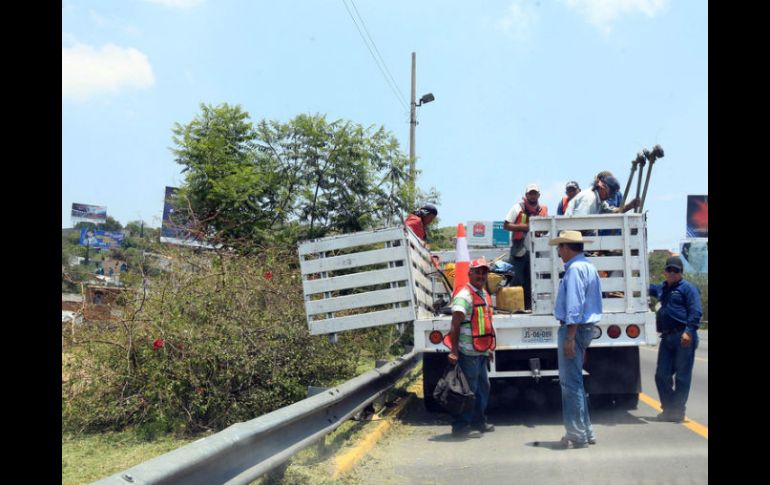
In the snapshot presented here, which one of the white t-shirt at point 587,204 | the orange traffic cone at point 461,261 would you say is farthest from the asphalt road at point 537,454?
the white t-shirt at point 587,204

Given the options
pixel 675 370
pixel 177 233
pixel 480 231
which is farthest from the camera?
pixel 480 231

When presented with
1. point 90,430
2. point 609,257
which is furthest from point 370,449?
point 609,257

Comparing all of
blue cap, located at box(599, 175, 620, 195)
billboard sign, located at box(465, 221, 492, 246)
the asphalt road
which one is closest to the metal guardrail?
the asphalt road

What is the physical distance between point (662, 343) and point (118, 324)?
618 centimetres

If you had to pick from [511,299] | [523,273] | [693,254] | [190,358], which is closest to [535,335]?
[511,299]

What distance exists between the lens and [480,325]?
27.2ft

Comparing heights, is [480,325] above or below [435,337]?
above

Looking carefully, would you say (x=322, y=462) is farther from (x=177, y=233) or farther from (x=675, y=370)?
(x=177, y=233)

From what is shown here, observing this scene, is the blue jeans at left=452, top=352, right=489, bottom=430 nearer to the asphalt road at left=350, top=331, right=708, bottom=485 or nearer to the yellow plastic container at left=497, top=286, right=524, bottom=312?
the asphalt road at left=350, top=331, right=708, bottom=485

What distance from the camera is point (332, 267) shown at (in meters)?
8.99

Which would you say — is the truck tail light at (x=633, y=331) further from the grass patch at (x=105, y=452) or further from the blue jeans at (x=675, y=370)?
the grass patch at (x=105, y=452)

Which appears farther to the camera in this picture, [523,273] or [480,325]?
[523,273]

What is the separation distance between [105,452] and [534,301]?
4641mm
